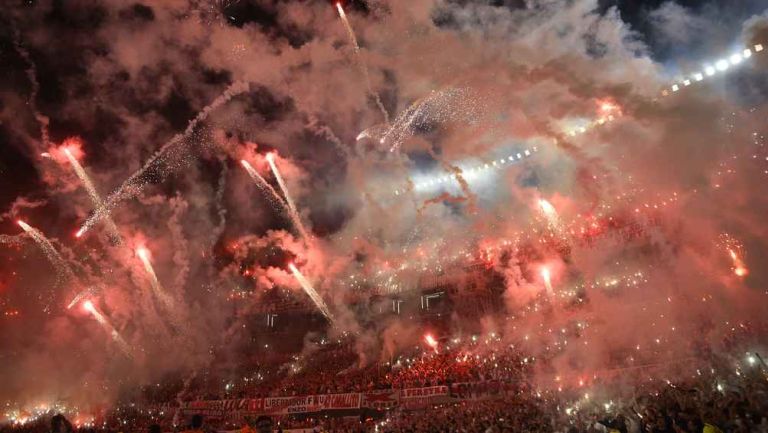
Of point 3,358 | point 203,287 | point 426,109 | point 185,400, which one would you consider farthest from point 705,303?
point 3,358

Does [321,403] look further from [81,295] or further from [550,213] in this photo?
[81,295]

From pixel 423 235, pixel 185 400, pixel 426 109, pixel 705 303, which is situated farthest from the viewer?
pixel 423 235

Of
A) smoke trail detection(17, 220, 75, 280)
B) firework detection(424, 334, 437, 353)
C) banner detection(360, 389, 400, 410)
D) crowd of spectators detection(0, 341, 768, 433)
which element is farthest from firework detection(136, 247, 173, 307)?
banner detection(360, 389, 400, 410)

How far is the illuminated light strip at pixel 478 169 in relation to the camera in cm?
2384

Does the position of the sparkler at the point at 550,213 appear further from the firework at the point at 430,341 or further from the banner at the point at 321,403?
the banner at the point at 321,403

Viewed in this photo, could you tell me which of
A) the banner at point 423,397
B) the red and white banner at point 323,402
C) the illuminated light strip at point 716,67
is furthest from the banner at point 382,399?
the illuminated light strip at point 716,67

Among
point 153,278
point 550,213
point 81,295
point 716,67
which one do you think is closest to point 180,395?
point 153,278

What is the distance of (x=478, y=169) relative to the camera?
83.3ft

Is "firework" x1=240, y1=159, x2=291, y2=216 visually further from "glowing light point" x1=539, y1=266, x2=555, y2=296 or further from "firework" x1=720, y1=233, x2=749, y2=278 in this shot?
"firework" x1=720, y1=233, x2=749, y2=278

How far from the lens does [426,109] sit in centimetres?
1950

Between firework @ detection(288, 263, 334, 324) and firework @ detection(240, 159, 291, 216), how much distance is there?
340 cm

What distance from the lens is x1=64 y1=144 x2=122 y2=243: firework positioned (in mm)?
18656

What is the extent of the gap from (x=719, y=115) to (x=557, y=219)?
739 cm

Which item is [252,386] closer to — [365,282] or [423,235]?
[365,282]
